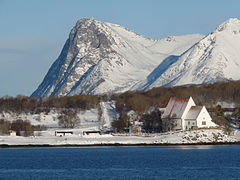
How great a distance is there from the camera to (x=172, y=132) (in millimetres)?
104625

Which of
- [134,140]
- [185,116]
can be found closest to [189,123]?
[185,116]

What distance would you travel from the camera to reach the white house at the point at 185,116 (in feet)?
358

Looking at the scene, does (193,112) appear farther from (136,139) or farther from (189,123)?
(136,139)

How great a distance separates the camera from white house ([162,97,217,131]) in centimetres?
10900

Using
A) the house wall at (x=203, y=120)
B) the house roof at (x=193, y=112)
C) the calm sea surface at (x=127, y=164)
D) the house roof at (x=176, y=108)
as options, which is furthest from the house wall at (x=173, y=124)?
the calm sea surface at (x=127, y=164)

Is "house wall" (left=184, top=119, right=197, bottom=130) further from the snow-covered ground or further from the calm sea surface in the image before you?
the calm sea surface

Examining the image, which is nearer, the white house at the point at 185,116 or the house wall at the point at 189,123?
the white house at the point at 185,116

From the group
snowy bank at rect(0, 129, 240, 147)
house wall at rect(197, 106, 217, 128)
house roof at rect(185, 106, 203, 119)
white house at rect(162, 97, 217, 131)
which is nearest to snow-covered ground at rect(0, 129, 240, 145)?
snowy bank at rect(0, 129, 240, 147)

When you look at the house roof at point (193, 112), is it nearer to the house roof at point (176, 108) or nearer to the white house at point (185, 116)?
the white house at point (185, 116)

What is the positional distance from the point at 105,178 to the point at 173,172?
7.43 m

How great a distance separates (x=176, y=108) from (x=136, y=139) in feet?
48.0

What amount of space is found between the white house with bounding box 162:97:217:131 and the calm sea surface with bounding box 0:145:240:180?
20.1m

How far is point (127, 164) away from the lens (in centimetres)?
6869

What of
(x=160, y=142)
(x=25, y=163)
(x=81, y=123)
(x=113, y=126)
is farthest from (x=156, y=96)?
(x=25, y=163)
